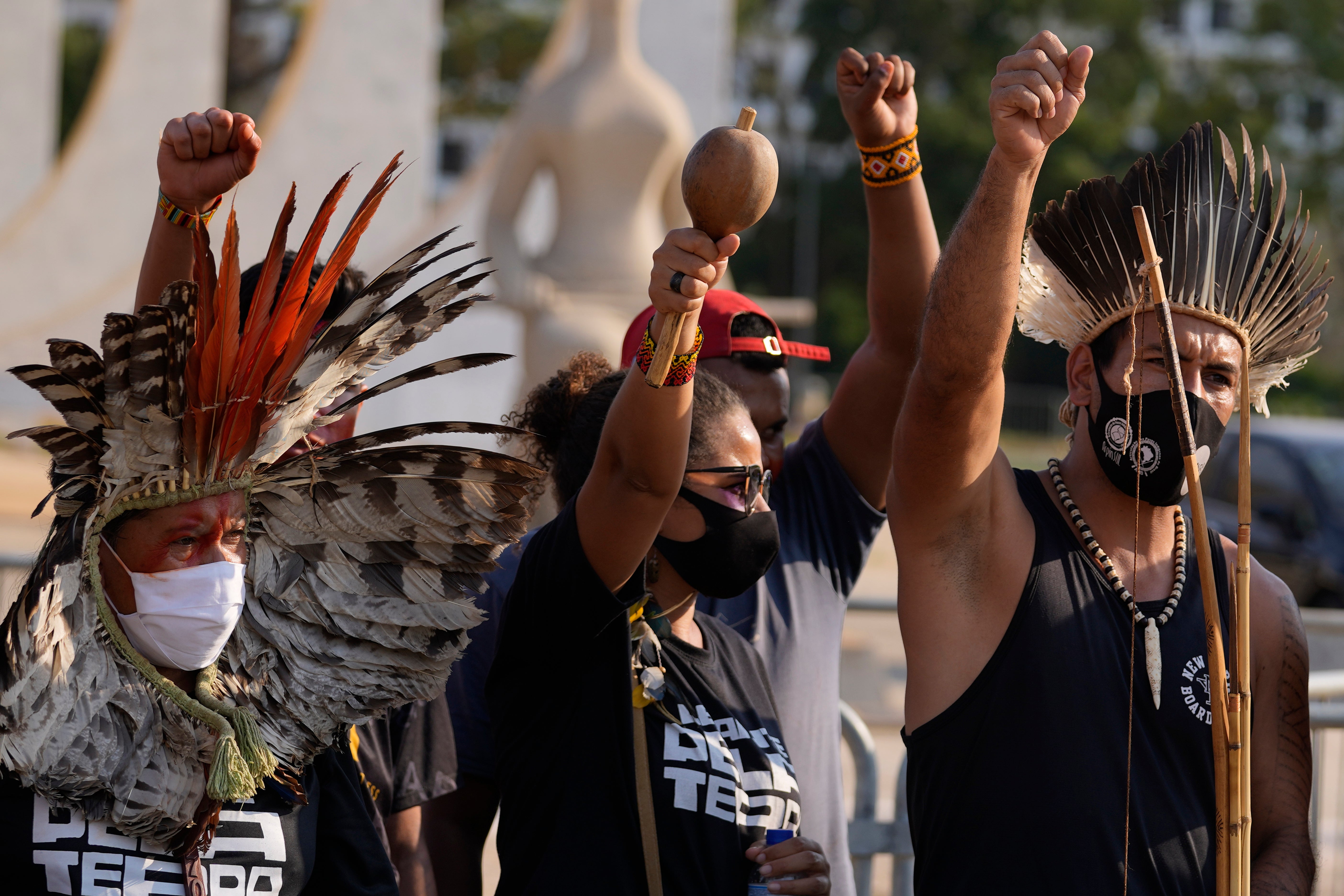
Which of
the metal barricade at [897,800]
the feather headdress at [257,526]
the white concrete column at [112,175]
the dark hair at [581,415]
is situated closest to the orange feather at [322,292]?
the feather headdress at [257,526]

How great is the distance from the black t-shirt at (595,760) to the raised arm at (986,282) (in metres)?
0.55

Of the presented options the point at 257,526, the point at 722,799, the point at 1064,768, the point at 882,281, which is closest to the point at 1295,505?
the point at 882,281

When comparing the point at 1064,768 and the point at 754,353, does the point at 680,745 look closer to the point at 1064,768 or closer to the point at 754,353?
the point at 1064,768

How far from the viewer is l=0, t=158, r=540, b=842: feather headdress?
1861mm

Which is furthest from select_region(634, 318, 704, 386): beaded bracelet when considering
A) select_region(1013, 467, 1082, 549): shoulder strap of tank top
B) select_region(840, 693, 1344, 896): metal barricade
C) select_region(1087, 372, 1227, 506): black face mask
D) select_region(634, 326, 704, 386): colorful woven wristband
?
select_region(840, 693, 1344, 896): metal barricade

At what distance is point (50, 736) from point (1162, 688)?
1703 millimetres

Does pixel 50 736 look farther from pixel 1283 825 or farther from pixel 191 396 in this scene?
pixel 1283 825

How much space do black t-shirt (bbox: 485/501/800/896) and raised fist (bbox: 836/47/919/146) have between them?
1.08 metres

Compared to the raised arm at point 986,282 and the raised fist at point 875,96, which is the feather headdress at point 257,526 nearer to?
the raised arm at point 986,282

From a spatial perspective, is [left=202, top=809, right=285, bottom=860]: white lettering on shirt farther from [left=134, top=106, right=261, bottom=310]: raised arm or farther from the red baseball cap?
the red baseball cap

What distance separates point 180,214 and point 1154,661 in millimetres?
1722

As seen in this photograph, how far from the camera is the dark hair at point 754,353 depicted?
304 cm

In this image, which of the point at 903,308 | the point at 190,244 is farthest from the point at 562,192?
the point at 190,244

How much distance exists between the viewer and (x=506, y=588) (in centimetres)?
280
